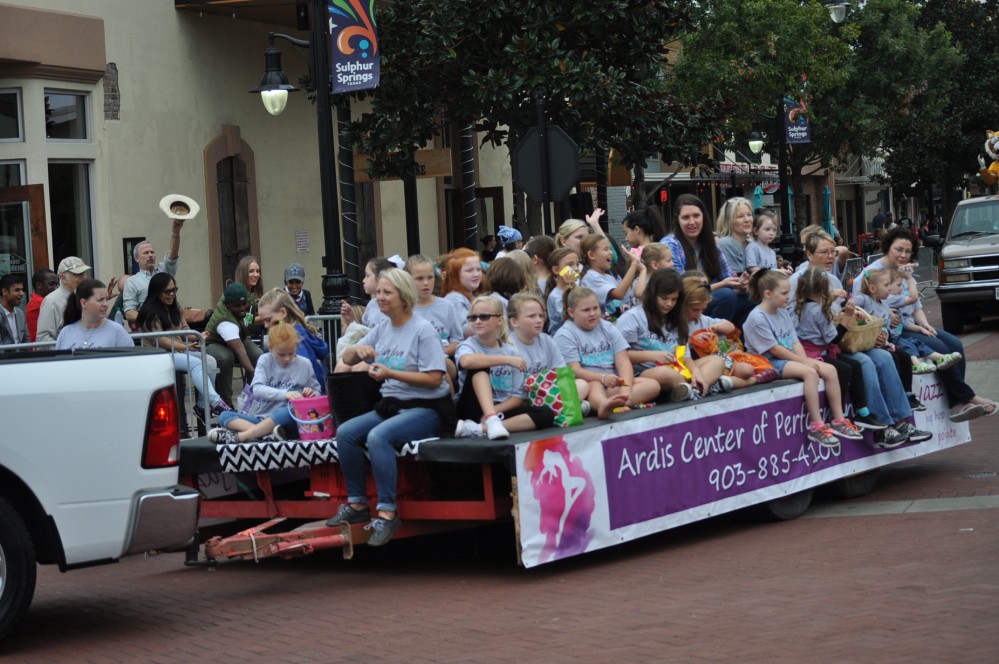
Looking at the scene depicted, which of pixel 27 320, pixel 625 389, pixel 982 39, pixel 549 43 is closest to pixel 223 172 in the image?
pixel 549 43

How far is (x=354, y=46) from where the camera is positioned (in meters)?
14.6

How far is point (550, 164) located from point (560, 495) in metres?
6.15

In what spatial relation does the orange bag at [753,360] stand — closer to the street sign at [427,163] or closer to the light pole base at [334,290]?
the light pole base at [334,290]

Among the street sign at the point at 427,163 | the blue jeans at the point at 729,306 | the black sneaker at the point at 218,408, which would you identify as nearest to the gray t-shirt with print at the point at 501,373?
the blue jeans at the point at 729,306

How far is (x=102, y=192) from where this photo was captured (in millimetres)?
19031

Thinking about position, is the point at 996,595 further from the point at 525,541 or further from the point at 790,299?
the point at 790,299

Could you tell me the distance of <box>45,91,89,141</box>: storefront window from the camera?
18.4 meters

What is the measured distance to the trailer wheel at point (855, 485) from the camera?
10.8m

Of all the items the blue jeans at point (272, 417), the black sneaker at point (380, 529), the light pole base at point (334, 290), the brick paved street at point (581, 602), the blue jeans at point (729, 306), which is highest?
the light pole base at point (334, 290)

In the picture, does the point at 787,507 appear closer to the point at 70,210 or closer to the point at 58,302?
the point at 58,302

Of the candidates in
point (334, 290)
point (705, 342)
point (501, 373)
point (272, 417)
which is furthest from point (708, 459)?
point (334, 290)

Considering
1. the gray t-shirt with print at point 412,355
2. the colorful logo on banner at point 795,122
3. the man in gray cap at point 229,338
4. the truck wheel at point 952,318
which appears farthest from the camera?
the colorful logo on banner at point 795,122

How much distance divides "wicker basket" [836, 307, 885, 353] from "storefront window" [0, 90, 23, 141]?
1131cm

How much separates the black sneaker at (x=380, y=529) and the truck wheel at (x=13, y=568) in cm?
202
